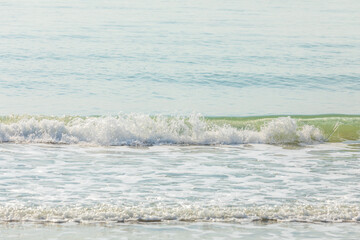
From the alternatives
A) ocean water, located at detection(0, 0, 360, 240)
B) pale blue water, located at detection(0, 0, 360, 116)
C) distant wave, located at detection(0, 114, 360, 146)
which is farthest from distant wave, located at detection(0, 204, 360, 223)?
pale blue water, located at detection(0, 0, 360, 116)

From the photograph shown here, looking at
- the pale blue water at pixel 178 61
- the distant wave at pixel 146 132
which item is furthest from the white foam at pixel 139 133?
the pale blue water at pixel 178 61

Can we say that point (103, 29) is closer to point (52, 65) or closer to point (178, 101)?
point (52, 65)

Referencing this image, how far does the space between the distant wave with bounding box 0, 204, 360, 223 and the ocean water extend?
2 centimetres

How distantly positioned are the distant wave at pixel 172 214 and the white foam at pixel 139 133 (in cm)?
455

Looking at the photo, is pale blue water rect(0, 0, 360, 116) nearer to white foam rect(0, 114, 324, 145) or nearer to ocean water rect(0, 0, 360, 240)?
ocean water rect(0, 0, 360, 240)

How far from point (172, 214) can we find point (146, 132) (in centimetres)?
505

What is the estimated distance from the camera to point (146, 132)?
483 inches

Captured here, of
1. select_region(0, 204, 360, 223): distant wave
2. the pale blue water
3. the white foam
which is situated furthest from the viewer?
the pale blue water

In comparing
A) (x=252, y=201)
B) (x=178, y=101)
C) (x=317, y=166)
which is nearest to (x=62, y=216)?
(x=252, y=201)

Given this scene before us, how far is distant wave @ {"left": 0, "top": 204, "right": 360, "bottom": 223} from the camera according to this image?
7180mm

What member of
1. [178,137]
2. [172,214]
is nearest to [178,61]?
[178,137]

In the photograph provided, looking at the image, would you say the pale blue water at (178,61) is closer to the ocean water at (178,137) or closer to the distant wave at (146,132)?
the ocean water at (178,137)

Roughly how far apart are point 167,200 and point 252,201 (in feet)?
3.70

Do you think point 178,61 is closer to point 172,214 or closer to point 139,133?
point 139,133
